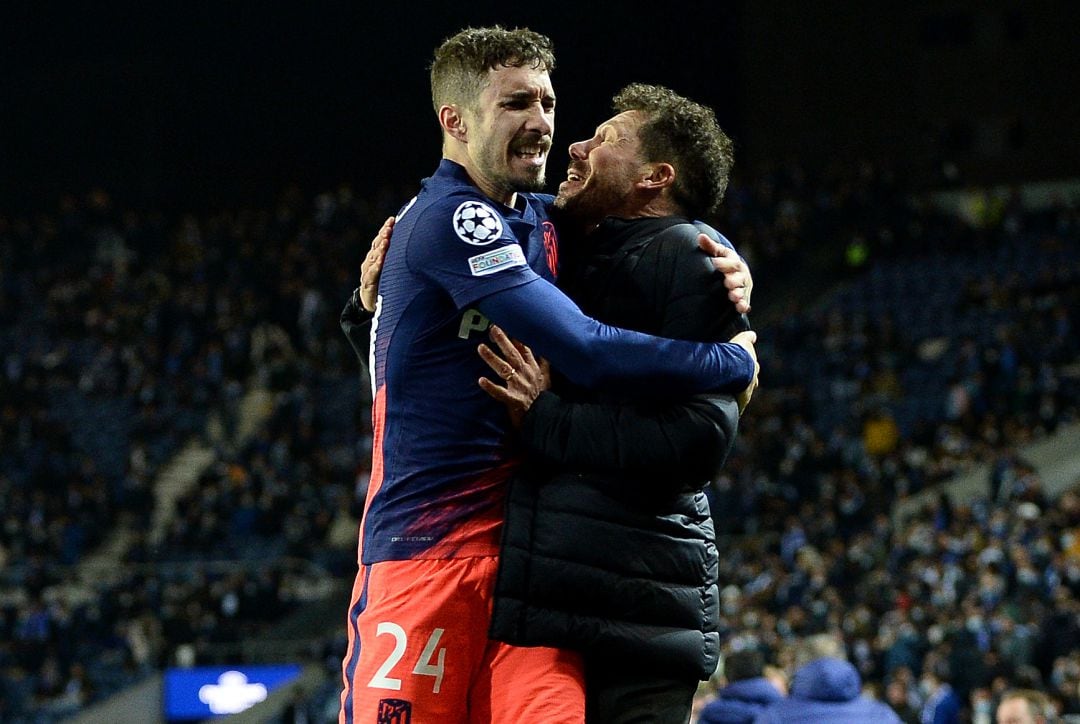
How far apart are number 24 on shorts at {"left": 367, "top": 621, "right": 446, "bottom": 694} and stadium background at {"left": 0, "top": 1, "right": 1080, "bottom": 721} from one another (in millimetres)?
7674

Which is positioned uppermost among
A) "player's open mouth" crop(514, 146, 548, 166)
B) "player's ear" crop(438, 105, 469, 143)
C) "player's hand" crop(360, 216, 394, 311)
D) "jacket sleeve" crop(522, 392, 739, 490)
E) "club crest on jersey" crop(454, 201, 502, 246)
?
"player's ear" crop(438, 105, 469, 143)

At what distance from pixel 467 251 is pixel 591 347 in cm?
32

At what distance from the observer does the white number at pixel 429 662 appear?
10.2 ft

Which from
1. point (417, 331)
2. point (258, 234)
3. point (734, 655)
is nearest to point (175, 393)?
point (258, 234)

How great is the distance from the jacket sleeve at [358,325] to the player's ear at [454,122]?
0.59 metres

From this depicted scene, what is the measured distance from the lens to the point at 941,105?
1105 inches

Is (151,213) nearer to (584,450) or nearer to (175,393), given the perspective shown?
(175,393)

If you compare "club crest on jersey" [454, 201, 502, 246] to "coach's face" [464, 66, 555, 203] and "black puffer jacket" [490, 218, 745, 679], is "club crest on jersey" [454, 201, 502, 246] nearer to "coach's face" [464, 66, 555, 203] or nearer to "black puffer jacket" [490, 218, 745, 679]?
"coach's face" [464, 66, 555, 203]

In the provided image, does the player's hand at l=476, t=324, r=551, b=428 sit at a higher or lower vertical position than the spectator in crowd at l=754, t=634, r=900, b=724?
higher

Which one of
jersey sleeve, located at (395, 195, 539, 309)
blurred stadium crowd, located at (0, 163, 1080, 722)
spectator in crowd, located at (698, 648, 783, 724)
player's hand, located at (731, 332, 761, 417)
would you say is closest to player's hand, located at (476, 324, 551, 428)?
jersey sleeve, located at (395, 195, 539, 309)

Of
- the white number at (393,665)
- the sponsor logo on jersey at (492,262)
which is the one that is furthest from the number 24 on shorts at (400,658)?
the sponsor logo on jersey at (492,262)

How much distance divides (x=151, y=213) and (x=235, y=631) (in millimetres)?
13234

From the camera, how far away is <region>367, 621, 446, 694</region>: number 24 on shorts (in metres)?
3.10

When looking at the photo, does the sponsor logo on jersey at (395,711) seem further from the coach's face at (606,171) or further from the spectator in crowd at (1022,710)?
the spectator in crowd at (1022,710)
